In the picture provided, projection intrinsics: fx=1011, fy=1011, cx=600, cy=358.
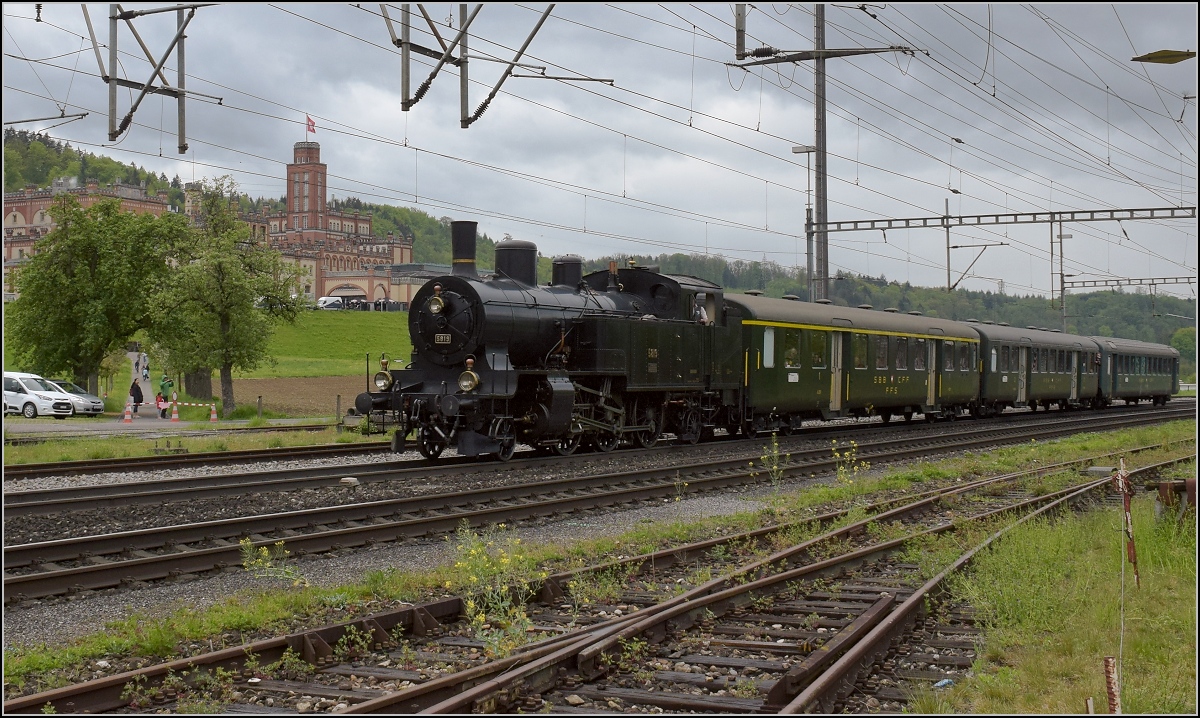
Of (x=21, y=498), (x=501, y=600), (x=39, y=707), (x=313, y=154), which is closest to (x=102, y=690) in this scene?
(x=39, y=707)

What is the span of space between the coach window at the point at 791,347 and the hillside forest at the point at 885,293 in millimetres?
15172

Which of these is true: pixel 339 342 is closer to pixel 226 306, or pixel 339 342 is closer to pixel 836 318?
pixel 226 306

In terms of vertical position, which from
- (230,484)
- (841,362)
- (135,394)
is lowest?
(230,484)

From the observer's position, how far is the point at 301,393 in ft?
175

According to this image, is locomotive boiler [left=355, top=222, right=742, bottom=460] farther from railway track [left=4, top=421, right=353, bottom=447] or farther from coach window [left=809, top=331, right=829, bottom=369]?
railway track [left=4, top=421, right=353, bottom=447]

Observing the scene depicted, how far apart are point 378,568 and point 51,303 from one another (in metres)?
40.2

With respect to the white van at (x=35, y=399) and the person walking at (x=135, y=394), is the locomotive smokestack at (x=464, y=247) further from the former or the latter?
the white van at (x=35, y=399)

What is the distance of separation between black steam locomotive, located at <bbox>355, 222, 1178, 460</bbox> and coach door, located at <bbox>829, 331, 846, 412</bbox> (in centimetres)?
4

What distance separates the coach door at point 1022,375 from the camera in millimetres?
36469

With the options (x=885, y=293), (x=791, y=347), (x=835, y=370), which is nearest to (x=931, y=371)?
(x=835, y=370)

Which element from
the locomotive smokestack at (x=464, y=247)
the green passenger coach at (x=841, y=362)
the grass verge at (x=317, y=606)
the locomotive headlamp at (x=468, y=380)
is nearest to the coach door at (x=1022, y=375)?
the green passenger coach at (x=841, y=362)

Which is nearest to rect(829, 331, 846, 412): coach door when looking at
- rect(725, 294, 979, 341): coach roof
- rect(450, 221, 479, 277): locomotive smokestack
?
rect(725, 294, 979, 341): coach roof

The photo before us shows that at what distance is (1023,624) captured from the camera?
7.53m

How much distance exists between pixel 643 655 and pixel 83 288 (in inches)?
1700
